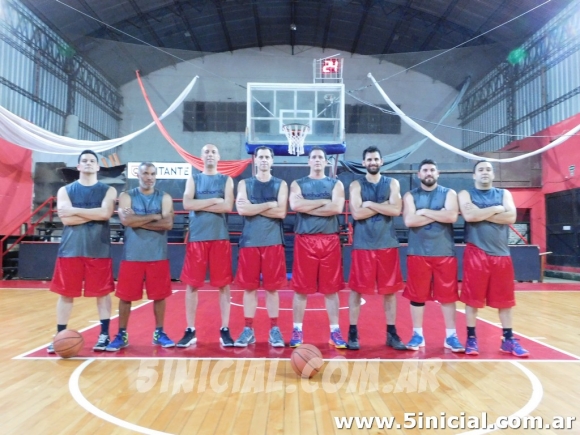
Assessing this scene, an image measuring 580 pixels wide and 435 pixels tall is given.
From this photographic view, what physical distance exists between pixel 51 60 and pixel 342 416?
15.4m

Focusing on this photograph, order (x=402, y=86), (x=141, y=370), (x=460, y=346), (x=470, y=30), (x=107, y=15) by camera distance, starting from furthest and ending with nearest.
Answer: (x=402, y=86) < (x=470, y=30) < (x=107, y=15) < (x=460, y=346) < (x=141, y=370)

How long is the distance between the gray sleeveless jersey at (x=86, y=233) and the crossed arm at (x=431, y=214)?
265 centimetres

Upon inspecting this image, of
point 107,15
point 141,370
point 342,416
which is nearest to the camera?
point 342,416

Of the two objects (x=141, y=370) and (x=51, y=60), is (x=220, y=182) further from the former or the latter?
(x=51, y=60)

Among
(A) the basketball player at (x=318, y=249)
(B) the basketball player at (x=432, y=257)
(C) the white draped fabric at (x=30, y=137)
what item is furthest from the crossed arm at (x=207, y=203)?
(C) the white draped fabric at (x=30, y=137)

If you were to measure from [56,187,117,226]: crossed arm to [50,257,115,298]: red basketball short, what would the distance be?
0.32 m

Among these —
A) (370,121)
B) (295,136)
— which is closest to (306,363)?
(295,136)

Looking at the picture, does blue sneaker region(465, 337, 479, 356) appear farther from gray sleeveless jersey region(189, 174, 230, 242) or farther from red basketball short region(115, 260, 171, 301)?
red basketball short region(115, 260, 171, 301)

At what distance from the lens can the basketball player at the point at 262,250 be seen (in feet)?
11.9

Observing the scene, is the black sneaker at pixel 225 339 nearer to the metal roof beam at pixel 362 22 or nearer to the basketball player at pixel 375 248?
the basketball player at pixel 375 248

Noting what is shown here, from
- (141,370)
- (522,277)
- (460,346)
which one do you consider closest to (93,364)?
(141,370)

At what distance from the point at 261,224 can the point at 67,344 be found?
5.95ft

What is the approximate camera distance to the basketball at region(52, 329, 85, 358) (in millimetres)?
3225

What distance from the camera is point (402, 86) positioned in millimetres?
16094
